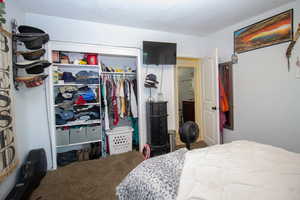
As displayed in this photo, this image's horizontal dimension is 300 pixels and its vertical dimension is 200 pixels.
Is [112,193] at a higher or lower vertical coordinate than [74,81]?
lower

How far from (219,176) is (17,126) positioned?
2.26 m

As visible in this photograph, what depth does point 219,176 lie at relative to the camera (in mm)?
910

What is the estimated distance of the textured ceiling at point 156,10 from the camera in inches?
75.0

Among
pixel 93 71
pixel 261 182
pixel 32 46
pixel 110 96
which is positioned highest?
pixel 32 46

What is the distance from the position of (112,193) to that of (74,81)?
1.85 metres

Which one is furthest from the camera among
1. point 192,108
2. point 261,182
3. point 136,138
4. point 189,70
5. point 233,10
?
point 189,70

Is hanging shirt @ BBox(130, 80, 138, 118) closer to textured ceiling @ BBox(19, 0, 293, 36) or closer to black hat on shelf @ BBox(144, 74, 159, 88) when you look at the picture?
black hat on shelf @ BBox(144, 74, 159, 88)

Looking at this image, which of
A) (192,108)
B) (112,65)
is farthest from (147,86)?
(192,108)

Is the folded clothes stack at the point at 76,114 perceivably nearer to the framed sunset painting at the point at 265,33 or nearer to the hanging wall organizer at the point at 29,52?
the hanging wall organizer at the point at 29,52

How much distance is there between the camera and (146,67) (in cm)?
285

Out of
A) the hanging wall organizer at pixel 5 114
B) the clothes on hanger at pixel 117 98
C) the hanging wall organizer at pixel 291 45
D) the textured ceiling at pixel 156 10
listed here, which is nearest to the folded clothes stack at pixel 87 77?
the clothes on hanger at pixel 117 98

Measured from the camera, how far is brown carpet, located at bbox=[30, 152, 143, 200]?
1691 millimetres

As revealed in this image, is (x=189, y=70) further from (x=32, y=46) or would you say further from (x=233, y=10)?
(x=32, y=46)

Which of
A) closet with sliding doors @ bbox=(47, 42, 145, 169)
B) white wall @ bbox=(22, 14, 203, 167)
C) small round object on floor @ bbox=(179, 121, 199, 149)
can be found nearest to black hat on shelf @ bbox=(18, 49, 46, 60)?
closet with sliding doors @ bbox=(47, 42, 145, 169)
